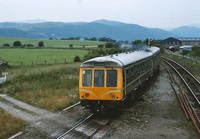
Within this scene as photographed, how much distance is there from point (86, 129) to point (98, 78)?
2622 millimetres

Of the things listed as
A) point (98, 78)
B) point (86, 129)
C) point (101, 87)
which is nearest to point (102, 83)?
point (101, 87)

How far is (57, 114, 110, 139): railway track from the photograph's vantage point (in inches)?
368

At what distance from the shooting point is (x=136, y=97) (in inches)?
629

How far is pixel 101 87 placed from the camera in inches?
433

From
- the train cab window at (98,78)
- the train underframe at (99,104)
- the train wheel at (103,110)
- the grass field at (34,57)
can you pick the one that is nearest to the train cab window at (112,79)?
the train cab window at (98,78)

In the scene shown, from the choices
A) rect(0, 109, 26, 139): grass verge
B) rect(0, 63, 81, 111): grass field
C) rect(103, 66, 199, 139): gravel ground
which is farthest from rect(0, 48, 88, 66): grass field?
rect(0, 109, 26, 139): grass verge

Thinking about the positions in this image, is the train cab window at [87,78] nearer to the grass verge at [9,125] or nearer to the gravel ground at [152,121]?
the gravel ground at [152,121]

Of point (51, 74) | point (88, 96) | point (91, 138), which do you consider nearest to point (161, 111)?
point (88, 96)

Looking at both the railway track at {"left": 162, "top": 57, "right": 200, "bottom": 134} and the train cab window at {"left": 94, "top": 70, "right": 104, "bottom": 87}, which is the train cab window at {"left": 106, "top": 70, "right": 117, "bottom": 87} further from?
the railway track at {"left": 162, "top": 57, "right": 200, "bottom": 134}

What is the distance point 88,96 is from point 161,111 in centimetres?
471

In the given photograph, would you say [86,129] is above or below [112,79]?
below

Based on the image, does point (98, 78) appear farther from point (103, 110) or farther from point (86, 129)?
point (86, 129)

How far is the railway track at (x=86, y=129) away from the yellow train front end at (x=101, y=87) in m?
0.73

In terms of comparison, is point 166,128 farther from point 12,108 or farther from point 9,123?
point 12,108
